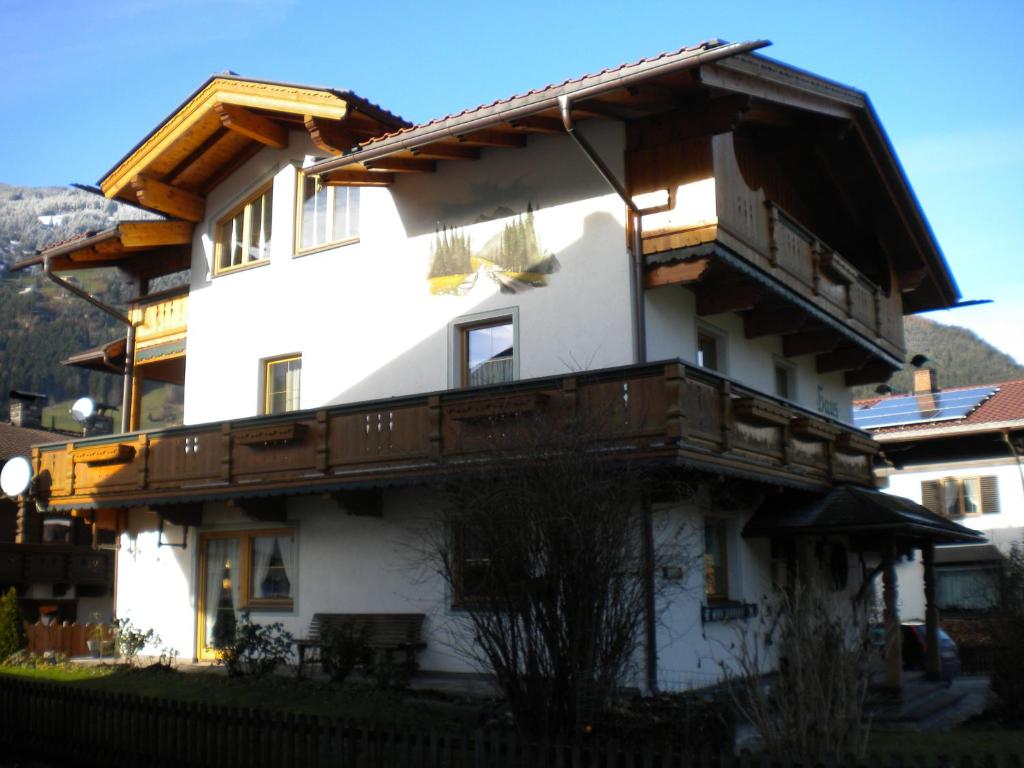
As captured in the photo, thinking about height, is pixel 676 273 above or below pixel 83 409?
above

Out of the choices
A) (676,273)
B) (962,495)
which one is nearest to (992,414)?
(962,495)

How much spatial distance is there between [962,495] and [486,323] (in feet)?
69.6

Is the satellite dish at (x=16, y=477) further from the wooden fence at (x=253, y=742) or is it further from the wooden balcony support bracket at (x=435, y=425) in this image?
the wooden balcony support bracket at (x=435, y=425)

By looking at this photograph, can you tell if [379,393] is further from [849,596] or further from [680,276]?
[849,596]

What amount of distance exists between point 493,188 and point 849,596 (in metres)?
10.8

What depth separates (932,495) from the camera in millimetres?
33094

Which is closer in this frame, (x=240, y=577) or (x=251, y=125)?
(x=240, y=577)

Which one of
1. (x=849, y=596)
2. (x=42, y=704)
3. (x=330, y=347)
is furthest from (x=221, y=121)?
A: (x=849, y=596)

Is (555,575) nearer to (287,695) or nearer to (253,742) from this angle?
(253,742)

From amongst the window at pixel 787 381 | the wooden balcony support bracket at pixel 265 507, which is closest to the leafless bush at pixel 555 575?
the wooden balcony support bracket at pixel 265 507

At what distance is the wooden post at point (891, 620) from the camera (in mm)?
15922

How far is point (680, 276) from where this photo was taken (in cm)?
1515

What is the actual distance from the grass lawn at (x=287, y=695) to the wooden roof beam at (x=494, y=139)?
7.68 meters

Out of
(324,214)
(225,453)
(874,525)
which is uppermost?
(324,214)
